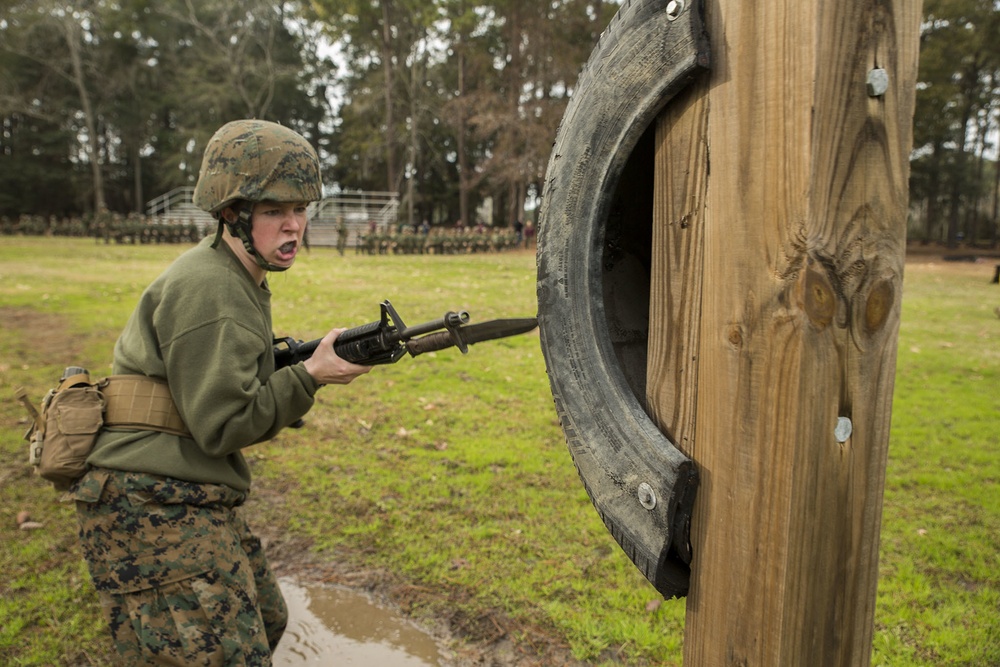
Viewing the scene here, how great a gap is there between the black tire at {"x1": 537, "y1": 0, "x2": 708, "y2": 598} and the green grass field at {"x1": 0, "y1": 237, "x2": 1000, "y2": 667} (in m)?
2.05

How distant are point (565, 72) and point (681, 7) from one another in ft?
117

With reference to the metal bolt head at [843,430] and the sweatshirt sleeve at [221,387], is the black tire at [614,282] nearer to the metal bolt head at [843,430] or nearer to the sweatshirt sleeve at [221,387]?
the metal bolt head at [843,430]

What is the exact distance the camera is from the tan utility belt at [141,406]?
2227 mm

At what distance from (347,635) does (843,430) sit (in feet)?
9.27

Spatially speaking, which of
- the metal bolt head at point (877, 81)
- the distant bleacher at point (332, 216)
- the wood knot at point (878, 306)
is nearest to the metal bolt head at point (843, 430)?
the wood knot at point (878, 306)

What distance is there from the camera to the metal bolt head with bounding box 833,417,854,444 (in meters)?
1.09

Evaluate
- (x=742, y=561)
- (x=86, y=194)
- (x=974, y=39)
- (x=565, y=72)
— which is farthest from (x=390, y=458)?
(x=86, y=194)

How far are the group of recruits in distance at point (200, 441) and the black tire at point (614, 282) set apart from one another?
112cm

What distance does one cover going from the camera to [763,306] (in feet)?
3.65

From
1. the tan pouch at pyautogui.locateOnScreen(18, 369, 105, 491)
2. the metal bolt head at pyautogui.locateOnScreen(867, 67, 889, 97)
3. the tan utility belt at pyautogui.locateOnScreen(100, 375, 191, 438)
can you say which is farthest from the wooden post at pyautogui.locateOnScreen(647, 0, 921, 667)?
the tan pouch at pyautogui.locateOnScreen(18, 369, 105, 491)

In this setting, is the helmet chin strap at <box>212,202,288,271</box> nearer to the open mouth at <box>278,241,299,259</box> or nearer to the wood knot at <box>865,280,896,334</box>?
the open mouth at <box>278,241,299,259</box>

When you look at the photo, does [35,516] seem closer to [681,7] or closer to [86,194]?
[681,7]

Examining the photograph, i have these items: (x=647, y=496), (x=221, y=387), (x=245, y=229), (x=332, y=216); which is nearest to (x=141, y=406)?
(x=221, y=387)

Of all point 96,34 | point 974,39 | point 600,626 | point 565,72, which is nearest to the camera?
point 600,626
